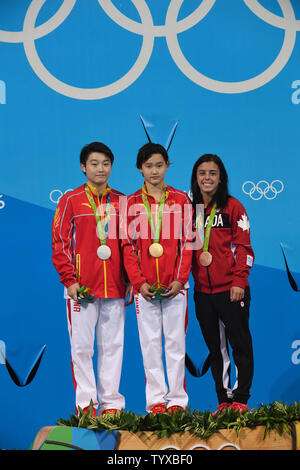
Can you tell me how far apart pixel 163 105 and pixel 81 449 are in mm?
2601

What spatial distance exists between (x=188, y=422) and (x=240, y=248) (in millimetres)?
1188

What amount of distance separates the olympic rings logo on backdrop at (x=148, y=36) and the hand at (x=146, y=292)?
66.4 inches

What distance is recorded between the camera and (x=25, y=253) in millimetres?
4309

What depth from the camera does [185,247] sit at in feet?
11.8

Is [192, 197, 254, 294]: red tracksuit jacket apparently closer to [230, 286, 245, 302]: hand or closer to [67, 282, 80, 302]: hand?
[230, 286, 245, 302]: hand

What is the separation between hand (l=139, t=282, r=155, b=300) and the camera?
346cm

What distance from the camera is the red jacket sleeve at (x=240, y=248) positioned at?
3672mm

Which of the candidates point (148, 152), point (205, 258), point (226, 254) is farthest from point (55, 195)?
point (226, 254)

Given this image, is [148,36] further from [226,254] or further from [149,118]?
[226,254]

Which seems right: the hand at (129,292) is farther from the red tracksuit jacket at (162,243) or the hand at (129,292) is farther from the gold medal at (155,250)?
the gold medal at (155,250)

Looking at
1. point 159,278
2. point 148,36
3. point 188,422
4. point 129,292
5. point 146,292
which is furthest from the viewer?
point 148,36
